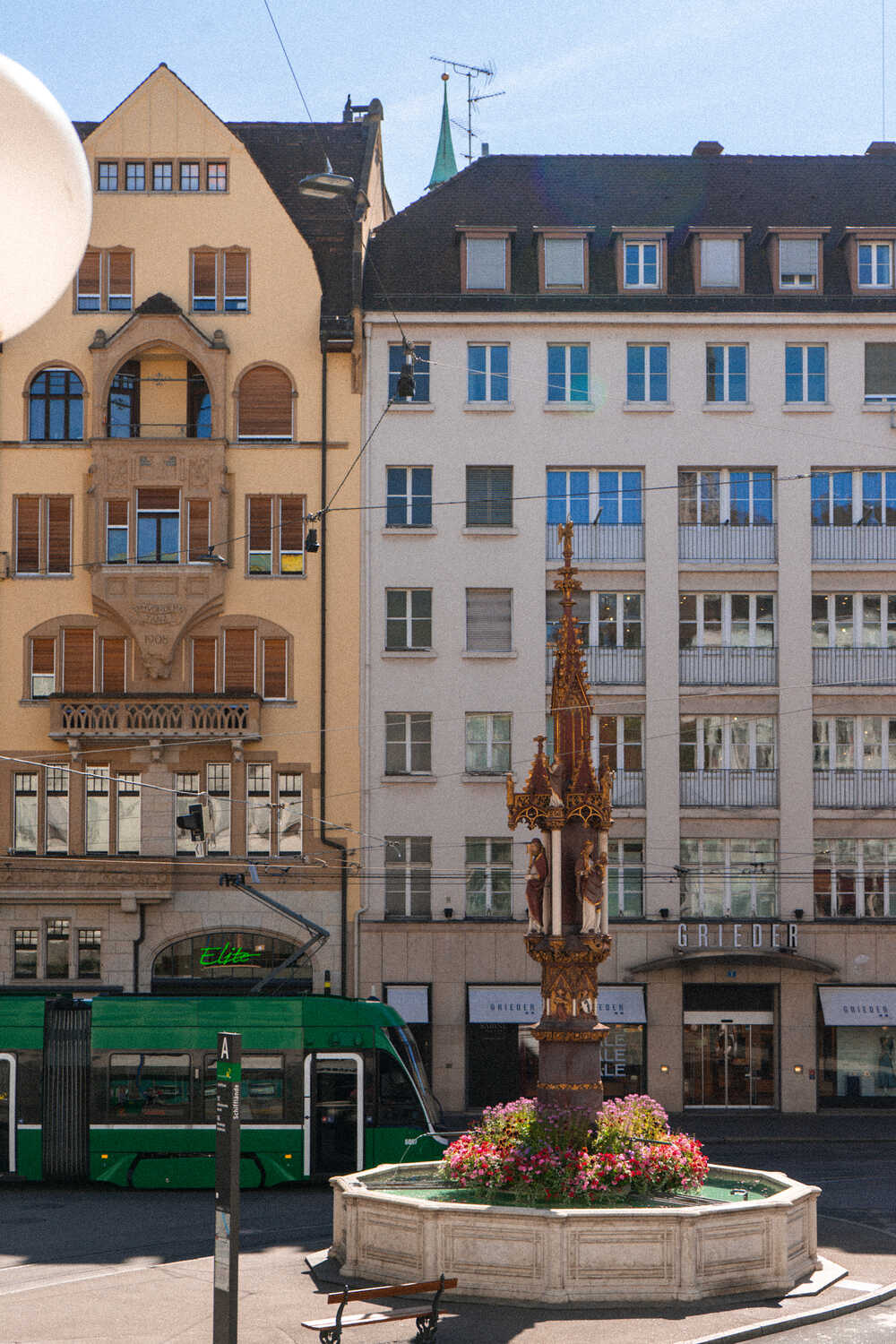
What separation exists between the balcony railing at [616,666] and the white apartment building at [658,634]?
68 millimetres

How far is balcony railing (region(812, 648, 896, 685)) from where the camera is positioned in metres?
42.6

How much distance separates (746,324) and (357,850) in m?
17.7

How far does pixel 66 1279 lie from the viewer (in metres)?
18.7

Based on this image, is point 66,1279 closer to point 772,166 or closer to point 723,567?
point 723,567

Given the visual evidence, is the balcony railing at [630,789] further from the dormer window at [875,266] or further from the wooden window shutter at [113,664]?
the dormer window at [875,266]

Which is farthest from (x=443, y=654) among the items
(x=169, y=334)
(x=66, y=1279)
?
(x=66, y=1279)

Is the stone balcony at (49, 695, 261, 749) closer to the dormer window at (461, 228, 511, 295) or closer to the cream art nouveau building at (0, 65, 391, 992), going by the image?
the cream art nouveau building at (0, 65, 391, 992)

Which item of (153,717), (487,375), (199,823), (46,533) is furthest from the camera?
(487,375)

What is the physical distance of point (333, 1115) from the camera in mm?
27062

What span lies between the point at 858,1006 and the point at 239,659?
60.6 ft

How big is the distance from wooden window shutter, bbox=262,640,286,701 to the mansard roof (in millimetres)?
9746

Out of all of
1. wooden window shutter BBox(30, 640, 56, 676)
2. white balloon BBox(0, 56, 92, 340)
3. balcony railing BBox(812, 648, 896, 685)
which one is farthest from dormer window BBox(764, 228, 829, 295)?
white balloon BBox(0, 56, 92, 340)

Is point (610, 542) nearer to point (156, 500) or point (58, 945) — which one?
point (156, 500)

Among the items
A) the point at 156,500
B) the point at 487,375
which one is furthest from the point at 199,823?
the point at 487,375
